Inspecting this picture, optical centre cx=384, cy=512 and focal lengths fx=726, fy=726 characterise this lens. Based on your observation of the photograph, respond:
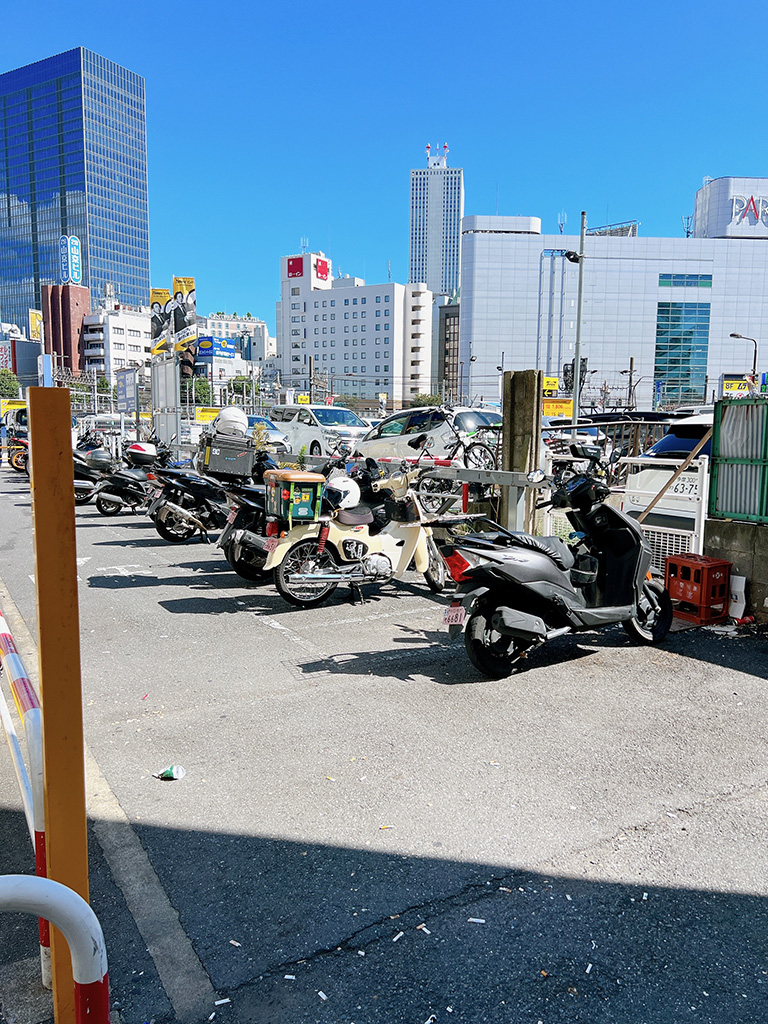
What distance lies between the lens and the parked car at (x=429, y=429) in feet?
48.3

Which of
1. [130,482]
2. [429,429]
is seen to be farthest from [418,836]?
[429,429]

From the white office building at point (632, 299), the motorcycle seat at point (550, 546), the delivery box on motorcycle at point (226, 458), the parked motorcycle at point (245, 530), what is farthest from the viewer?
the white office building at point (632, 299)

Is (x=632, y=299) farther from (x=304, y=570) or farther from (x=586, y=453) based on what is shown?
(x=304, y=570)

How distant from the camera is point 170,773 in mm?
3658

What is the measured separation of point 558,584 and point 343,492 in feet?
9.25

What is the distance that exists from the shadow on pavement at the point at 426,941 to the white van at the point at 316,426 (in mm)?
17607

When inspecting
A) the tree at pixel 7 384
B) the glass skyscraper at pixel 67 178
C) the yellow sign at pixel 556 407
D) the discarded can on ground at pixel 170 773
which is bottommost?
the discarded can on ground at pixel 170 773

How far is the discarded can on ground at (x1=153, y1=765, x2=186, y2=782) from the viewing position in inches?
143

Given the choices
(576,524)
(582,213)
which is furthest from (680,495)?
(582,213)

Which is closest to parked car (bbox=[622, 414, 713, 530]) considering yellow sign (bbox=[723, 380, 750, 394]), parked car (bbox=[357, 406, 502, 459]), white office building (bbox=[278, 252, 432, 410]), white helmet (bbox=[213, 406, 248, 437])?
parked car (bbox=[357, 406, 502, 459])

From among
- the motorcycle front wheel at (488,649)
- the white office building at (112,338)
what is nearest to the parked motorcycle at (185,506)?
the motorcycle front wheel at (488,649)

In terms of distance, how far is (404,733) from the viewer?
13.6ft

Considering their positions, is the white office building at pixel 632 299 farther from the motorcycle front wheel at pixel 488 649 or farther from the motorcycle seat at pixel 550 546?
the motorcycle front wheel at pixel 488 649

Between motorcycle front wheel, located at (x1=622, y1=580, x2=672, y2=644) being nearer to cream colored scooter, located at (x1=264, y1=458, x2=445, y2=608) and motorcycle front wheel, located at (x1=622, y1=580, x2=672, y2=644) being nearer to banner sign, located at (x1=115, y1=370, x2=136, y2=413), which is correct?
cream colored scooter, located at (x1=264, y1=458, x2=445, y2=608)
